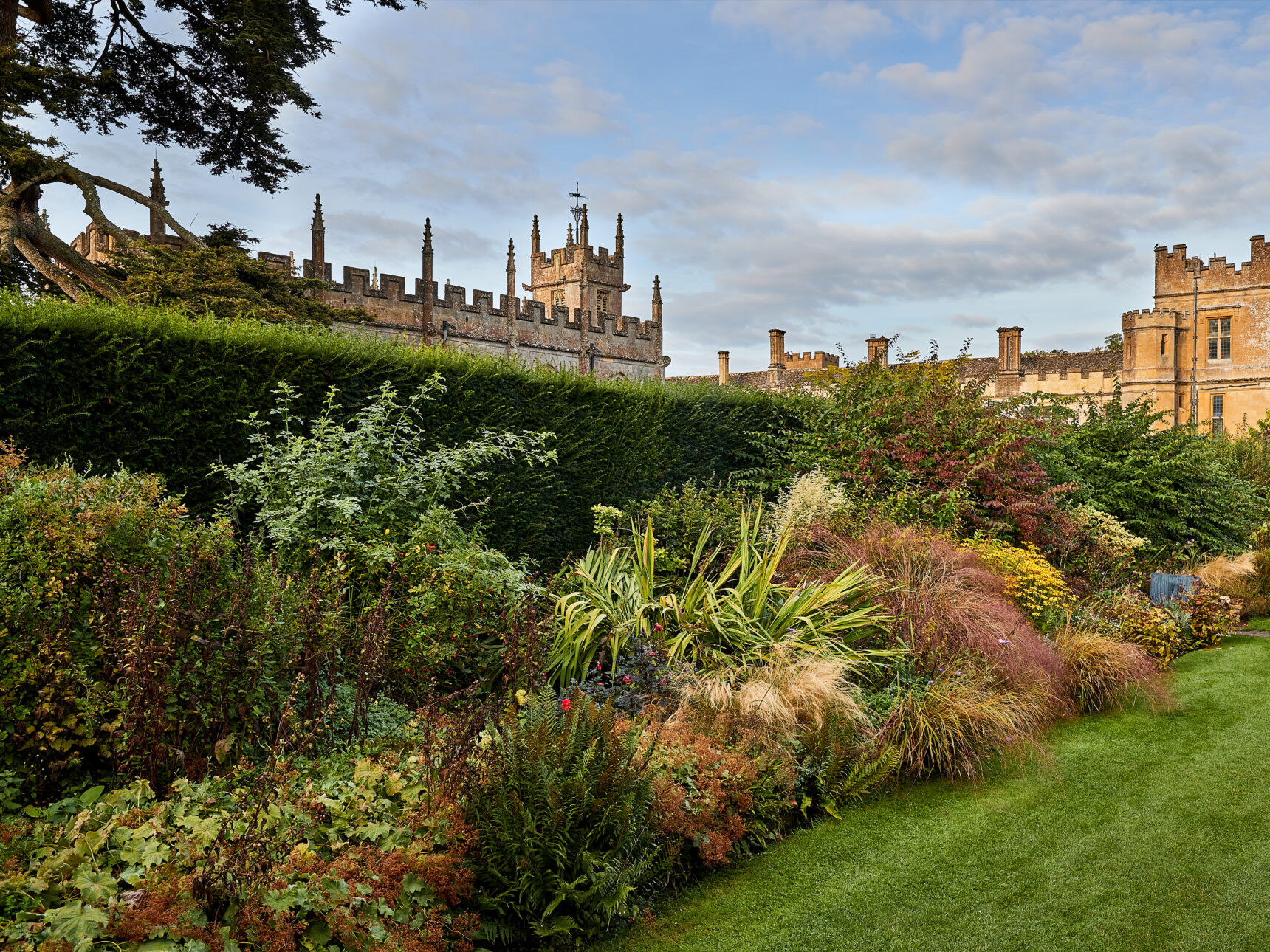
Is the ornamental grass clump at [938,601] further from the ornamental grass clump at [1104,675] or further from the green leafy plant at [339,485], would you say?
the green leafy plant at [339,485]

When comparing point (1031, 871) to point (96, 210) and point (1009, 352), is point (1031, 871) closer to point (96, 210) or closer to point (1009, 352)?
point (96, 210)

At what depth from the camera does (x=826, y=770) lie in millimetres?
4180

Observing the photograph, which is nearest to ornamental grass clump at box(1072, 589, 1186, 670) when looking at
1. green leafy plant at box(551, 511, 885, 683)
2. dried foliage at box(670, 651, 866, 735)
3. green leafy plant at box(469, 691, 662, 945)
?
green leafy plant at box(551, 511, 885, 683)

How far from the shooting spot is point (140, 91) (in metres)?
12.4

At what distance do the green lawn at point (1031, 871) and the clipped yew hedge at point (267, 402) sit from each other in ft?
13.2

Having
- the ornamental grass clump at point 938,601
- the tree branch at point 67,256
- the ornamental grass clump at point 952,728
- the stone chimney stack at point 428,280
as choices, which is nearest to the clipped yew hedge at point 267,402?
the ornamental grass clump at point 938,601

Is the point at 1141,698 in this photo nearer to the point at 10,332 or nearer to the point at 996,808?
the point at 996,808

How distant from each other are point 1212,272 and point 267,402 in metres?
37.8

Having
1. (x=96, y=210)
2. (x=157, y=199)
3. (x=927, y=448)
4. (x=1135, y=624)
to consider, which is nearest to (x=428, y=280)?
(x=157, y=199)

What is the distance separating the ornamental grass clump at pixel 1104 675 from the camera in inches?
235

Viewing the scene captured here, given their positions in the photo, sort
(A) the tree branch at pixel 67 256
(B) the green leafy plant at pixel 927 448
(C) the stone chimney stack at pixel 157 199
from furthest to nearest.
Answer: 1. (C) the stone chimney stack at pixel 157 199
2. (A) the tree branch at pixel 67 256
3. (B) the green leafy plant at pixel 927 448

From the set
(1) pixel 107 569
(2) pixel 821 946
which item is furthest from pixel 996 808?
(1) pixel 107 569

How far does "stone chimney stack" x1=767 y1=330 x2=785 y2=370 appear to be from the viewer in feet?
130

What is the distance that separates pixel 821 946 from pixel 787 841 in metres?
0.83
